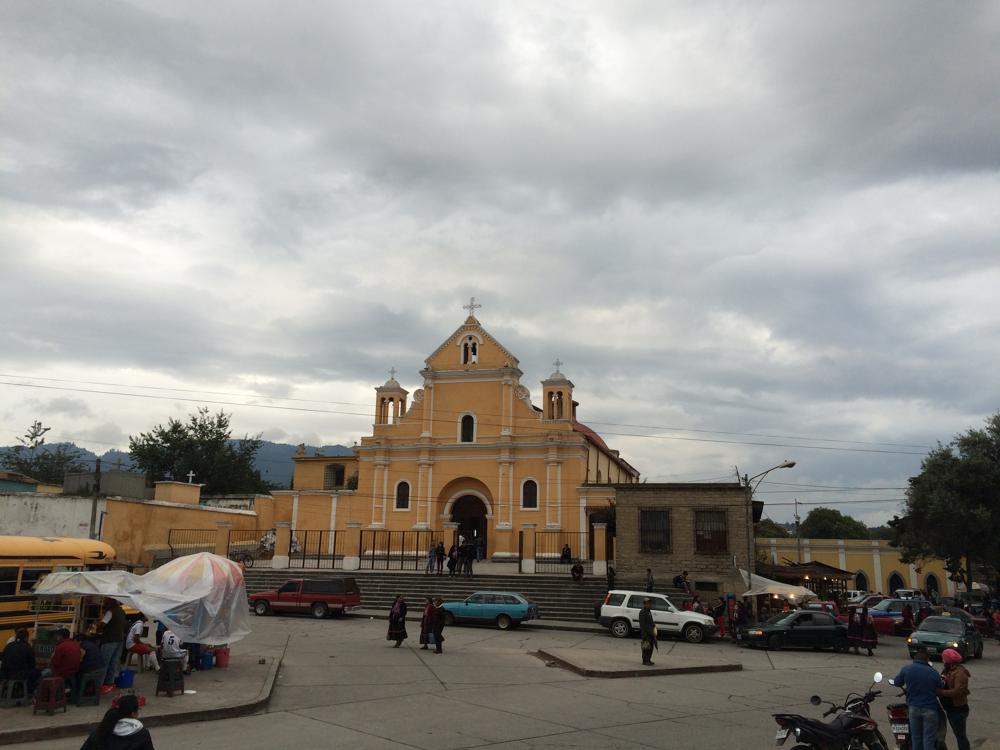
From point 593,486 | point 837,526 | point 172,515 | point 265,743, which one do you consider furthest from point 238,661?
point 837,526

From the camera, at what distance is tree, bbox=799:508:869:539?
9669 cm

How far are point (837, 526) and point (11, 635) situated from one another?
9924 centimetres

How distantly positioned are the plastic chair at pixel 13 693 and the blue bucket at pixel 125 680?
1.43 m

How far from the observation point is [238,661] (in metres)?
16.0

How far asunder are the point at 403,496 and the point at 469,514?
395cm

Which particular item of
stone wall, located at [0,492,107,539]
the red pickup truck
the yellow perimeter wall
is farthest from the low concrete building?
the yellow perimeter wall

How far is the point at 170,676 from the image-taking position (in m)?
12.4

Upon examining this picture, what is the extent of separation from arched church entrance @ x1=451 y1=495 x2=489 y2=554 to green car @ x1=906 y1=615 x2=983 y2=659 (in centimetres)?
2561

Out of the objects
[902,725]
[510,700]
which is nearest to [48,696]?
[510,700]

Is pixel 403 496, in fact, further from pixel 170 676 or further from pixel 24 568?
pixel 170 676

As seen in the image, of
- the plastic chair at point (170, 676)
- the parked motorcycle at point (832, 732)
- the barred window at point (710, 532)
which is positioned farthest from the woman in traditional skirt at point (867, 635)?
the plastic chair at point (170, 676)

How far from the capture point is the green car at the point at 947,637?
2036 cm

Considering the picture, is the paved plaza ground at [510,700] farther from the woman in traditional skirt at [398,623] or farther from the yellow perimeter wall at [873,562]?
the yellow perimeter wall at [873,562]

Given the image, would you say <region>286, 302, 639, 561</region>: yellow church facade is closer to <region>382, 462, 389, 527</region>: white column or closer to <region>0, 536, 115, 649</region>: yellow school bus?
<region>382, 462, 389, 527</region>: white column
